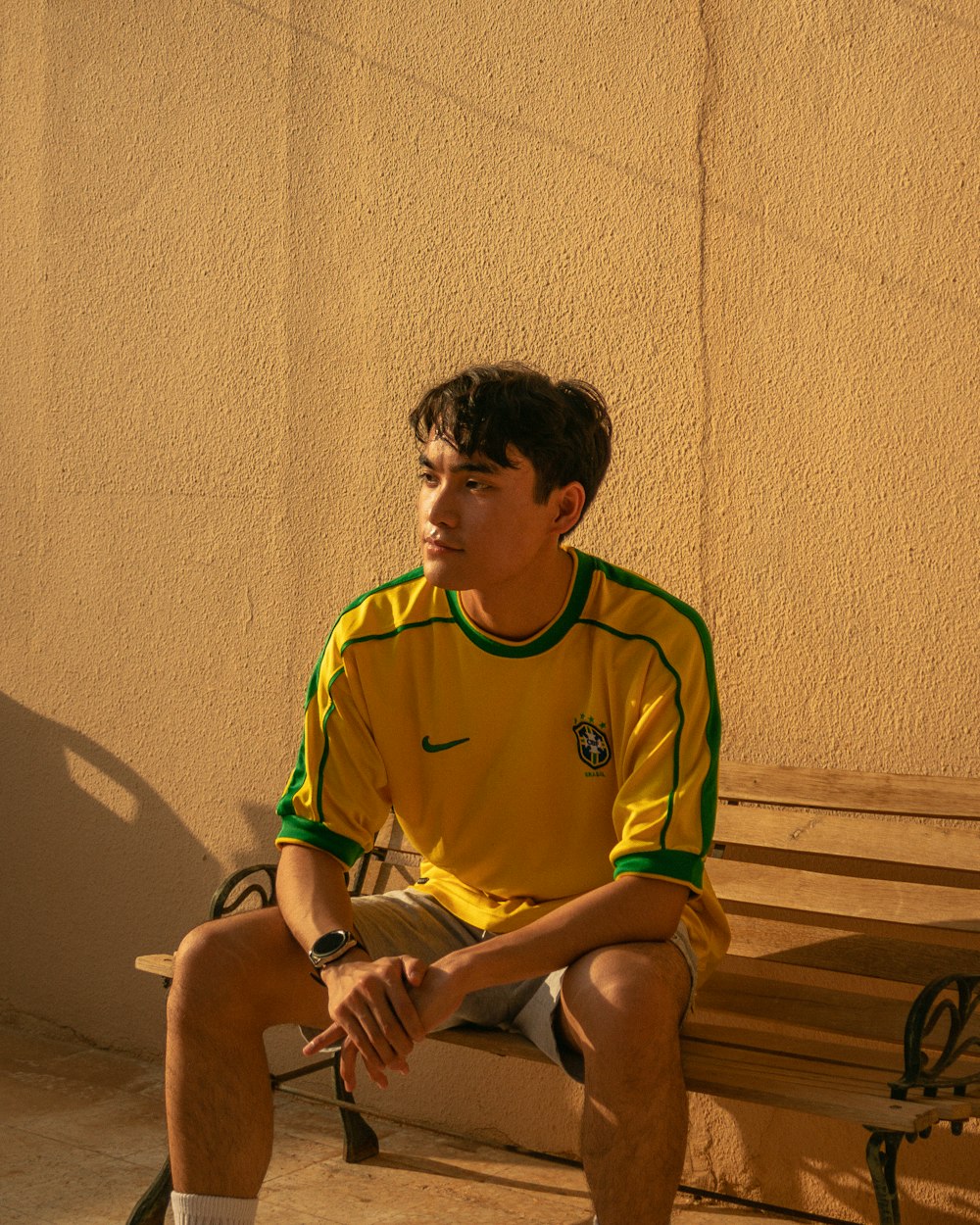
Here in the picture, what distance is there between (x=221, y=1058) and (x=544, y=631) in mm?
904

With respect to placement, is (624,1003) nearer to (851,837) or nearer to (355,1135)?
(851,837)

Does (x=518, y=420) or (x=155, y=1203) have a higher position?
(x=518, y=420)

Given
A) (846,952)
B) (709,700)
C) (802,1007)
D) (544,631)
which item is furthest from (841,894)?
(544,631)

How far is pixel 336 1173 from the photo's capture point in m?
3.45

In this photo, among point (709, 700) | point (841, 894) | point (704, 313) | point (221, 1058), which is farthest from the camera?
point (704, 313)

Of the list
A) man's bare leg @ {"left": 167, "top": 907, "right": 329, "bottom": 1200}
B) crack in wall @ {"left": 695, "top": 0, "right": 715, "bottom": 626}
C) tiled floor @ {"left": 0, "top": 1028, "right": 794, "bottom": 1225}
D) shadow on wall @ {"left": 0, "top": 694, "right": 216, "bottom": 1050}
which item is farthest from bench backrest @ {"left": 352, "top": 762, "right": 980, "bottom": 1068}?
shadow on wall @ {"left": 0, "top": 694, "right": 216, "bottom": 1050}

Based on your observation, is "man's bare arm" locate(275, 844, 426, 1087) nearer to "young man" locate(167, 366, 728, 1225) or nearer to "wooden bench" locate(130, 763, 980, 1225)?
"young man" locate(167, 366, 728, 1225)

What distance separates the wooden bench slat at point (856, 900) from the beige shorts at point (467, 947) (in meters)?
0.48

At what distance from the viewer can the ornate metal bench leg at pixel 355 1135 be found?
351cm

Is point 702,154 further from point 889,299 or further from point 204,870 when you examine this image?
point 204,870

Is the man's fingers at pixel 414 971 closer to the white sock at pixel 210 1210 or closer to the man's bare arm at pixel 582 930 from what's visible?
the man's bare arm at pixel 582 930

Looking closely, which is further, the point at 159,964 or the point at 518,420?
the point at 159,964

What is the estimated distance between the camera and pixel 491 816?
2.74 meters

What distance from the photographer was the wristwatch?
97.1 inches
